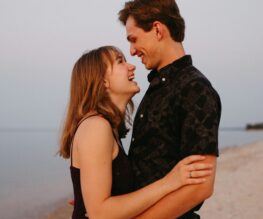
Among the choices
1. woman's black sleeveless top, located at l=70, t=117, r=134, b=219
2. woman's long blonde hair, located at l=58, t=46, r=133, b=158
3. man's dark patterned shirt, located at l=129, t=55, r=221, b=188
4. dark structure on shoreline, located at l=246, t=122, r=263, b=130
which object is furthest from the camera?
dark structure on shoreline, located at l=246, t=122, r=263, b=130

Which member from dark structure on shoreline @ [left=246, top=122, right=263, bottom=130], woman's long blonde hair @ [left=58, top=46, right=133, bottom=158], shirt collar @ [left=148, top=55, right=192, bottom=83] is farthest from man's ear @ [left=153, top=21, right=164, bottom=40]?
dark structure on shoreline @ [left=246, top=122, right=263, bottom=130]

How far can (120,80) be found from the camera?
302 cm

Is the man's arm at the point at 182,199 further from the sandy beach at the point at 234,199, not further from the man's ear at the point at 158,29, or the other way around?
the sandy beach at the point at 234,199

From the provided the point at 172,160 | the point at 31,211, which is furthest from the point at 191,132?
the point at 31,211

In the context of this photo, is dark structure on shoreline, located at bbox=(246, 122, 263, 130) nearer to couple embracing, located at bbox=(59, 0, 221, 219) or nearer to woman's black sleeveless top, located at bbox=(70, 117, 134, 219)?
couple embracing, located at bbox=(59, 0, 221, 219)

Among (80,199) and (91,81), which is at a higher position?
(91,81)

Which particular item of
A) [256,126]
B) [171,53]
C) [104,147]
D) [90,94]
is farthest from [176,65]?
[256,126]

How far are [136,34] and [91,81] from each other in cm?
44

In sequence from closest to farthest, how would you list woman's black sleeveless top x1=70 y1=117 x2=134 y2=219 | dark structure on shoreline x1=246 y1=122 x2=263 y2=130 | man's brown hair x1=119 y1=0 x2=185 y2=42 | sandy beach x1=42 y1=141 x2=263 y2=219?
1. woman's black sleeveless top x1=70 y1=117 x2=134 y2=219
2. man's brown hair x1=119 y1=0 x2=185 y2=42
3. sandy beach x1=42 y1=141 x2=263 y2=219
4. dark structure on shoreline x1=246 y1=122 x2=263 y2=130

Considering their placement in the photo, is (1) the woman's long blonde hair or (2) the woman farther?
(1) the woman's long blonde hair

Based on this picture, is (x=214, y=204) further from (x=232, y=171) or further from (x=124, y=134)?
(x=124, y=134)

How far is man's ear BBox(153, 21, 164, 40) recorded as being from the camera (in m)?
2.97

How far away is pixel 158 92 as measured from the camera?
114 inches

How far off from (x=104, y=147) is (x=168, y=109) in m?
0.42
